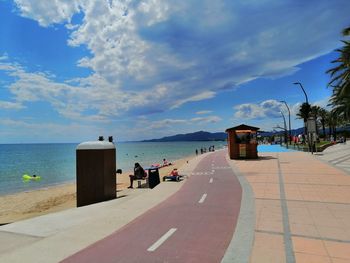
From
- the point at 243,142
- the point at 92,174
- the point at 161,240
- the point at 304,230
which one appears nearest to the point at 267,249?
the point at 304,230

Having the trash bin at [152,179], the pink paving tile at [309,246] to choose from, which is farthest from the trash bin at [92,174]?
the pink paving tile at [309,246]

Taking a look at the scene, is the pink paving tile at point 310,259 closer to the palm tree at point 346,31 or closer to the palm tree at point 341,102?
A: the palm tree at point 346,31

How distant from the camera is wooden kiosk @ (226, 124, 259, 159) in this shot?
2672 cm

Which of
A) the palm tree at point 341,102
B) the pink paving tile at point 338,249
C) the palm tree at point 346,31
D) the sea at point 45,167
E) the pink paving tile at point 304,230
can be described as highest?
the palm tree at point 346,31

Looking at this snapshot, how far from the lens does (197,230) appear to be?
624cm

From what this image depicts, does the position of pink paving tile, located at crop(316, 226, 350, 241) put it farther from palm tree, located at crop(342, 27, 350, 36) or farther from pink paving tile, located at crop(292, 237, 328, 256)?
palm tree, located at crop(342, 27, 350, 36)

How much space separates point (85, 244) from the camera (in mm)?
5539

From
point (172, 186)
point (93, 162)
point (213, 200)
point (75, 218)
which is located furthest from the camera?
point (172, 186)

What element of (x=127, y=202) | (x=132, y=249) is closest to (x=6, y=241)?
(x=132, y=249)

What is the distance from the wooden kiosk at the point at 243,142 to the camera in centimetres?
2672

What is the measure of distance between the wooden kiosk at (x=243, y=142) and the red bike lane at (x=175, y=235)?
17845 mm

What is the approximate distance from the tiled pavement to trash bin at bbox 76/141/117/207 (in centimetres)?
587

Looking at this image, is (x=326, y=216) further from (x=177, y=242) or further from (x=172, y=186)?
(x=172, y=186)

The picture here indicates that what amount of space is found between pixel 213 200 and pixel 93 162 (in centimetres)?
508
